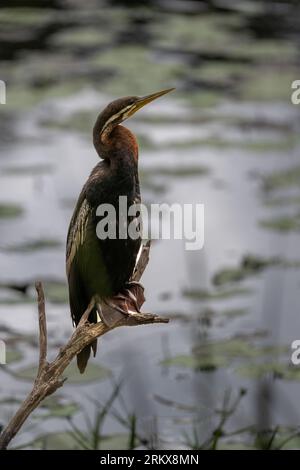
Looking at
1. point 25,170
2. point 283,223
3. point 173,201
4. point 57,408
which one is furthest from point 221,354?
point 25,170

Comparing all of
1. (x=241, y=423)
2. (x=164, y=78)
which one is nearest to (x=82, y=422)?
(x=241, y=423)

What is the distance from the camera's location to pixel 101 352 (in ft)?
14.7

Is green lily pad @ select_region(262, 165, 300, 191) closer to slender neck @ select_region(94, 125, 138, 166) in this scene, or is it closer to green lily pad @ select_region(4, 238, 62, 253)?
green lily pad @ select_region(4, 238, 62, 253)

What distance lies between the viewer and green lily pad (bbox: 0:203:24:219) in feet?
18.6

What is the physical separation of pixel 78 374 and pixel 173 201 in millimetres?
1844

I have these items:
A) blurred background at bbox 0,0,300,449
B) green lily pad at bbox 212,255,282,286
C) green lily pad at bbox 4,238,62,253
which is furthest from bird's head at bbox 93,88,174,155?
green lily pad at bbox 4,238,62,253

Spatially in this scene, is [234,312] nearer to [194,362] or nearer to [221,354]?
[221,354]

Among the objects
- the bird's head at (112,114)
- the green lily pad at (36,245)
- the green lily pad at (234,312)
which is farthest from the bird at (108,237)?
the green lily pad at (36,245)

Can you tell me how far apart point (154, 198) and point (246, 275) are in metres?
1.00

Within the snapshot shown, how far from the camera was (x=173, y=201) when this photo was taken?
19.3 feet

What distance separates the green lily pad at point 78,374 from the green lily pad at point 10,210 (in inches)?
60.4

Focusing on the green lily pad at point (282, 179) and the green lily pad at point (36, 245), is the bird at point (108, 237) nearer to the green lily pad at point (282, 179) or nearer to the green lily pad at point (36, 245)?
the green lily pad at point (36, 245)
